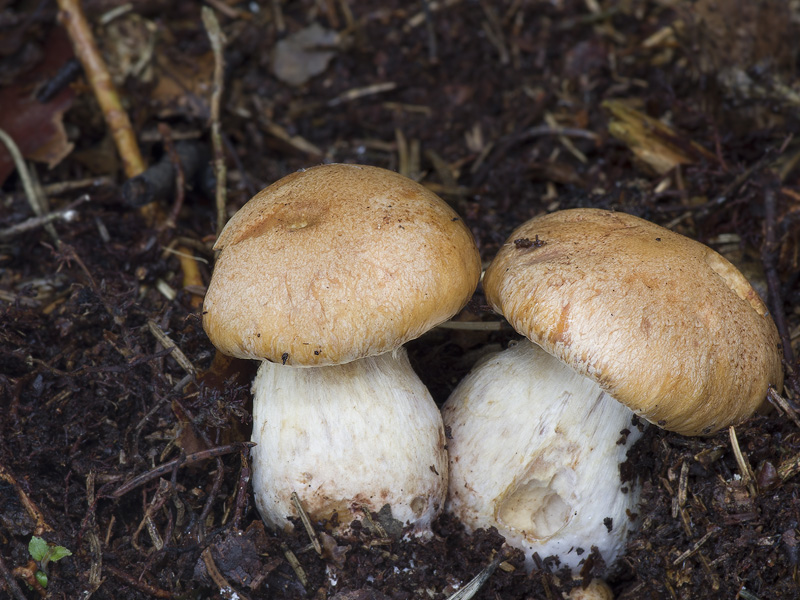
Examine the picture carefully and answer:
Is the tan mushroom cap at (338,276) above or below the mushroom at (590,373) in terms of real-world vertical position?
above

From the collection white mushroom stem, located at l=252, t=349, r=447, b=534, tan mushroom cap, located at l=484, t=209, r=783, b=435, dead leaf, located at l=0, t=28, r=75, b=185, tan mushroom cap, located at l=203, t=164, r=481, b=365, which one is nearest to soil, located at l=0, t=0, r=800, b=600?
dead leaf, located at l=0, t=28, r=75, b=185

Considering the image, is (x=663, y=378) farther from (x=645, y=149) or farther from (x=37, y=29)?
(x=37, y=29)

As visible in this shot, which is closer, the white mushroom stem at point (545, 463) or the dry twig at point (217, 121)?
the white mushroom stem at point (545, 463)

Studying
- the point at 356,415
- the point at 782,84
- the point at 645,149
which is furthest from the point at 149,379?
the point at 782,84

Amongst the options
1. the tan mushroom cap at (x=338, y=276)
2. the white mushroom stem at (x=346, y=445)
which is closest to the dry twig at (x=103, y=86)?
the tan mushroom cap at (x=338, y=276)

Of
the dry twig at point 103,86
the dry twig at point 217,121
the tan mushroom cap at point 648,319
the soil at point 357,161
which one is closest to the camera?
the tan mushroom cap at point 648,319

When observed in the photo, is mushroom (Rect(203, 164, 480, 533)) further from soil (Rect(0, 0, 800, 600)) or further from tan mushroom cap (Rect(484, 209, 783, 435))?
tan mushroom cap (Rect(484, 209, 783, 435))

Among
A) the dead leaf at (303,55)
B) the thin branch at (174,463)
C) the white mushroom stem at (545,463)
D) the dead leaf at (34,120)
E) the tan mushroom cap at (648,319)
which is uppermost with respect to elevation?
the dead leaf at (34,120)

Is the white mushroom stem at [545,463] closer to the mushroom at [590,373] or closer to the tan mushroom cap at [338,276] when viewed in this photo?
the mushroom at [590,373]
